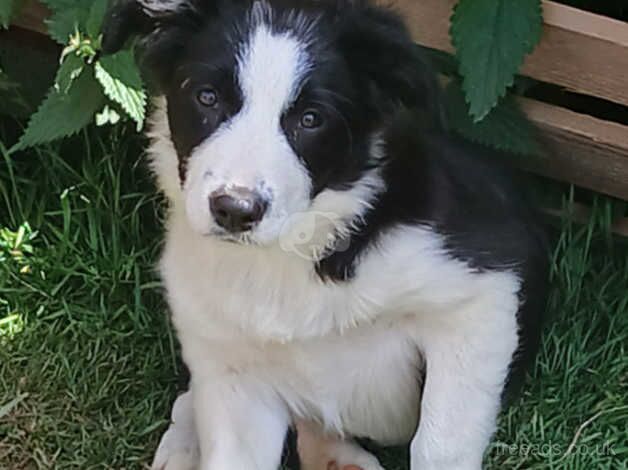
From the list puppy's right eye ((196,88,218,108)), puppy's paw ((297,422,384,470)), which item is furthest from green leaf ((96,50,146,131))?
puppy's paw ((297,422,384,470))

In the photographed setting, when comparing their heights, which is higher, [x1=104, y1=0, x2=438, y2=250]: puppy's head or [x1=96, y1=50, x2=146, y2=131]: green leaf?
[x1=104, y1=0, x2=438, y2=250]: puppy's head

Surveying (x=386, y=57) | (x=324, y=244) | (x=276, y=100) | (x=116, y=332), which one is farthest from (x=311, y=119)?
(x=116, y=332)

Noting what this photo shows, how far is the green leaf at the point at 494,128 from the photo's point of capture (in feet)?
11.0

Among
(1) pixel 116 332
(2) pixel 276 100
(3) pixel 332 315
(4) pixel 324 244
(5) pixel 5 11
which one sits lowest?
(1) pixel 116 332

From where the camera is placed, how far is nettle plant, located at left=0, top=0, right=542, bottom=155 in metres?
3.13

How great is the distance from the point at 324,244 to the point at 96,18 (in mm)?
728

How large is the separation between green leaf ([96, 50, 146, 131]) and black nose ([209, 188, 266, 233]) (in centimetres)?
71

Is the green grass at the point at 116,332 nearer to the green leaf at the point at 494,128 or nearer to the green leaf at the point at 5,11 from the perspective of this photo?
the green leaf at the point at 494,128

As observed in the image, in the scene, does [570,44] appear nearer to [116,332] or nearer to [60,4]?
[60,4]

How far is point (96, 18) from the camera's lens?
10.7 feet

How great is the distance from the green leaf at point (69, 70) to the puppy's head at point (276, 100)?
0.40 meters

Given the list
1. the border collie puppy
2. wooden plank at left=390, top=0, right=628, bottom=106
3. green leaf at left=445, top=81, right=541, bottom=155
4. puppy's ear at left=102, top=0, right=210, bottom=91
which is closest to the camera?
the border collie puppy

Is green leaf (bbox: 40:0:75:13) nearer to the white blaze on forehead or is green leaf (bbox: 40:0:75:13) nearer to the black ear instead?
the black ear

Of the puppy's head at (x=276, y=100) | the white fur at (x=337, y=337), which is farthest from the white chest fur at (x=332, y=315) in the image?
the puppy's head at (x=276, y=100)
